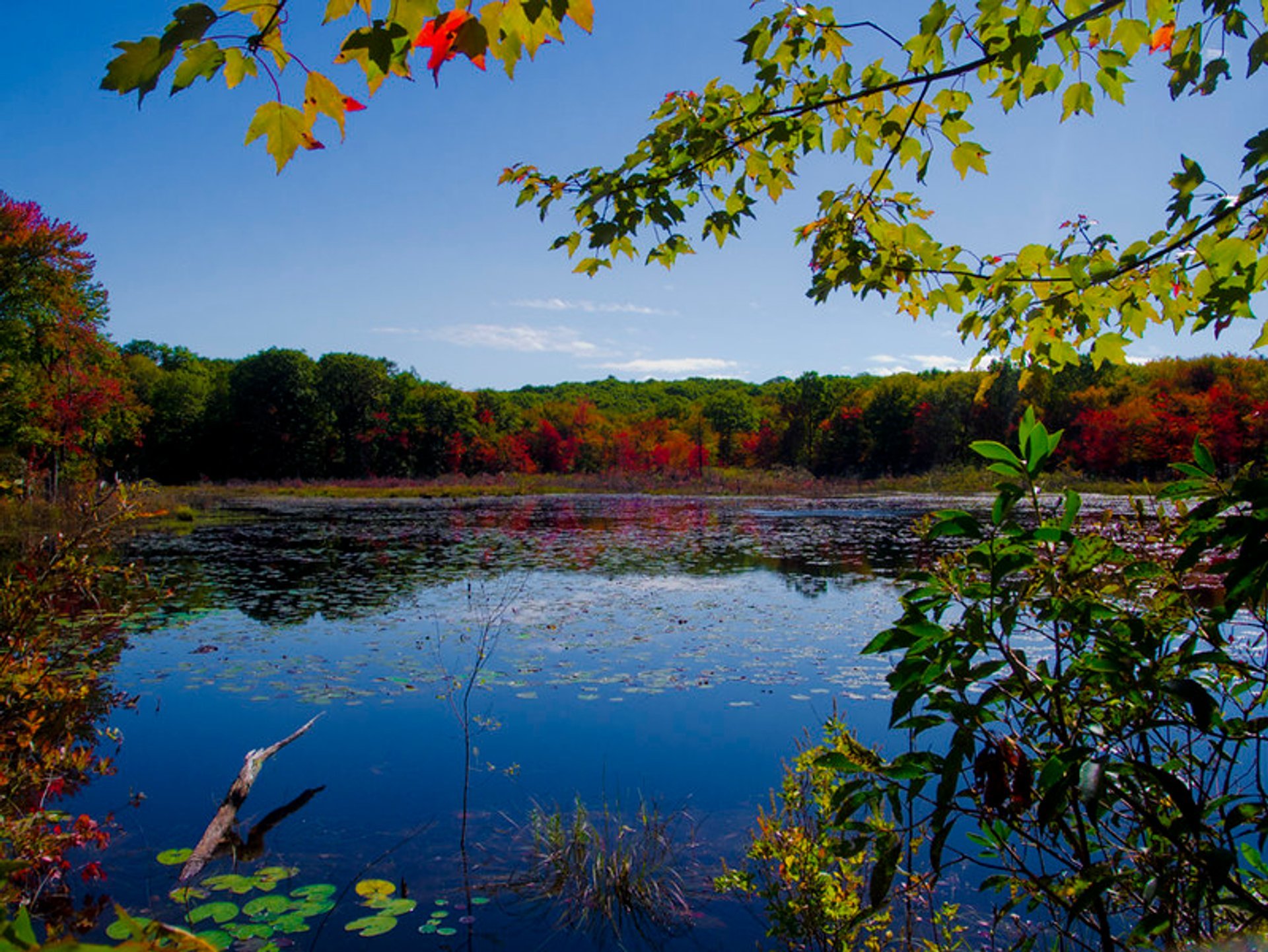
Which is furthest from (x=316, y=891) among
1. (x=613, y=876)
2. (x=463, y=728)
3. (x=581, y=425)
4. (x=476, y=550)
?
(x=581, y=425)

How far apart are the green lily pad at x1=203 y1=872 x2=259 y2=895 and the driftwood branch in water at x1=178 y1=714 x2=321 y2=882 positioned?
9cm

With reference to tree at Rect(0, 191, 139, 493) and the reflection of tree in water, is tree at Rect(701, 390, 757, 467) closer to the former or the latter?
the reflection of tree in water

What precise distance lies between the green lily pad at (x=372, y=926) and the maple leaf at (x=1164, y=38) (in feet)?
14.0

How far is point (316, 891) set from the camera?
3.28 metres

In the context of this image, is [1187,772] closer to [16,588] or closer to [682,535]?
[16,588]

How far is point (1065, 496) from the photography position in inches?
49.6

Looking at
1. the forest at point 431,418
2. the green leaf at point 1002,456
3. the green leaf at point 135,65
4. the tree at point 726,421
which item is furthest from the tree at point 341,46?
the tree at point 726,421

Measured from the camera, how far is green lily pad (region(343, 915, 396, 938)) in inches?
119

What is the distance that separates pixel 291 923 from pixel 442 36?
129 inches

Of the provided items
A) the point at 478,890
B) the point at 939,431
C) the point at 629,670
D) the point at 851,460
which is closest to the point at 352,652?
the point at 629,670

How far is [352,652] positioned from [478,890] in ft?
14.3

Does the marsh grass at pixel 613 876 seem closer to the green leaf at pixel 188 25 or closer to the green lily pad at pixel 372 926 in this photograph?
the green lily pad at pixel 372 926

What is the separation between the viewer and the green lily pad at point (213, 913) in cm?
299

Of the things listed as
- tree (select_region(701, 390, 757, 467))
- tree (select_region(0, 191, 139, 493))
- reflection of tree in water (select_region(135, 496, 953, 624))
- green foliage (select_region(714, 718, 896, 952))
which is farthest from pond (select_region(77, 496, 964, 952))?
tree (select_region(701, 390, 757, 467))
